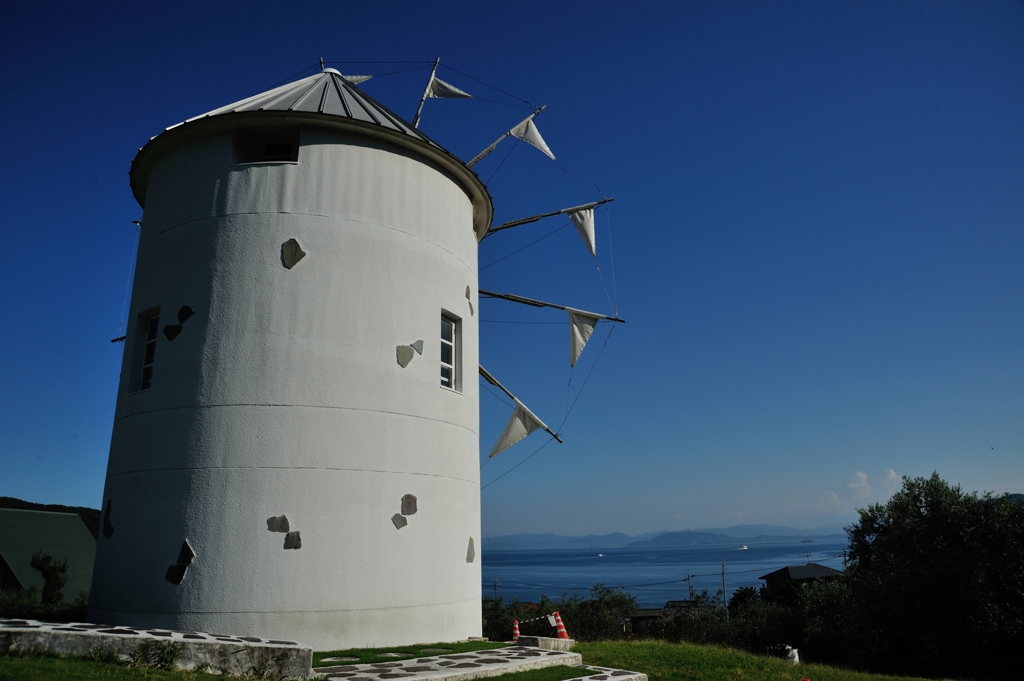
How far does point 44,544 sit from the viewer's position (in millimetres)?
32312

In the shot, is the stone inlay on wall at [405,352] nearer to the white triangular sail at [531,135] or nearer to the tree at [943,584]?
the white triangular sail at [531,135]

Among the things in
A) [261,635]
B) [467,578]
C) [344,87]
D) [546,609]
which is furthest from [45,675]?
[546,609]

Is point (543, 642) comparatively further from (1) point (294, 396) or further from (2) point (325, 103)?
(2) point (325, 103)

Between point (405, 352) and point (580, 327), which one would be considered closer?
point (405, 352)

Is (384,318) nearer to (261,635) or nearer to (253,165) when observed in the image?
(253,165)

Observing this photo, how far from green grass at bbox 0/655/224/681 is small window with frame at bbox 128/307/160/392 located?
5.51 meters

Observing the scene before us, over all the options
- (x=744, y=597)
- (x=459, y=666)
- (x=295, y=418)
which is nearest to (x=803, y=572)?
(x=744, y=597)

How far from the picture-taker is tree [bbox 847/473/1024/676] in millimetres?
20438

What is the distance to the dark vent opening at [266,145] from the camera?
11414 millimetres

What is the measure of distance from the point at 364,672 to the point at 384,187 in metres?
7.42

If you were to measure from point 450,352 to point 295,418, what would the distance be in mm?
3401

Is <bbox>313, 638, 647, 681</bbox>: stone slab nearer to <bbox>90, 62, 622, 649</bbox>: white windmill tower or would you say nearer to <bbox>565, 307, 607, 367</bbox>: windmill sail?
<bbox>90, 62, 622, 649</bbox>: white windmill tower

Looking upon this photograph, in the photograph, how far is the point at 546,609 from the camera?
3650cm

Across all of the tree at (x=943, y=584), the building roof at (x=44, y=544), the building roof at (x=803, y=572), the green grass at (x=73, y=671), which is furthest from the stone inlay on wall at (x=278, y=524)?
the building roof at (x=803, y=572)
